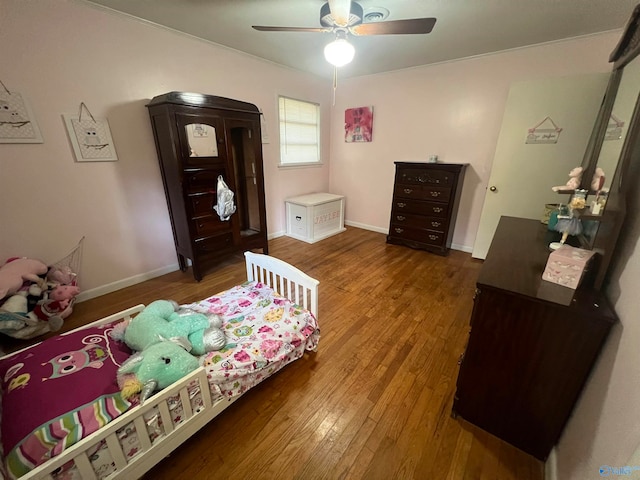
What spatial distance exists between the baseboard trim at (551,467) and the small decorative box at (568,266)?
0.77 metres

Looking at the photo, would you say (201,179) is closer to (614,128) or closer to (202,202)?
(202,202)

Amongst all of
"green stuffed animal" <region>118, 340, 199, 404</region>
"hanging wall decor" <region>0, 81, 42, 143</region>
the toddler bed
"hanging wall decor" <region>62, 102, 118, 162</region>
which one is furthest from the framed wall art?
"green stuffed animal" <region>118, 340, 199, 404</region>

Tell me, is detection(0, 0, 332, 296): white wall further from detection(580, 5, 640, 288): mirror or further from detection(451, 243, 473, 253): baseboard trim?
detection(451, 243, 473, 253): baseboard trim

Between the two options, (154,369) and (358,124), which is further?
(358,124)

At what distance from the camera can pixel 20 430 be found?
85 cm

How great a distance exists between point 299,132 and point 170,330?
3.43m

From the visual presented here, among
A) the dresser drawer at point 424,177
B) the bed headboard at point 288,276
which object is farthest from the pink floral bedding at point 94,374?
the dresser drawer at point 424,177

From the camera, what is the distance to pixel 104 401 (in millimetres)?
972

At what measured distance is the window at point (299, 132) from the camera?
3686 millimetres

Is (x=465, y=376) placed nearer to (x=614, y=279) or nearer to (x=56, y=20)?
(x=614, y=279)

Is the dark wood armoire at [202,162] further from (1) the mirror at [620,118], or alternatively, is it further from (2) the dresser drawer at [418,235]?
(1) the mirror at [620,118]

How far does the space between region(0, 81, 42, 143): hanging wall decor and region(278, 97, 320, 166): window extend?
96.5 inches

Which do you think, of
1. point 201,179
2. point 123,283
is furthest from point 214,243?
point 123,283

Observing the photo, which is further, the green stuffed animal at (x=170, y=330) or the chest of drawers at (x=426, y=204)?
the chest of drawers at (x=426, y=204)
